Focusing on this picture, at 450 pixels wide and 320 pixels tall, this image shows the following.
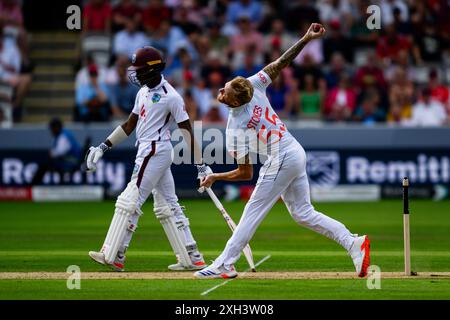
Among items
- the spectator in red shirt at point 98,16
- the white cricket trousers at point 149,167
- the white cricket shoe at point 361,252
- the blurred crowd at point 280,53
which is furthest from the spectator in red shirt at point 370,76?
the white cricket shoe at point 361,252

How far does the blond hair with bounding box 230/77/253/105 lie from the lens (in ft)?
31.3

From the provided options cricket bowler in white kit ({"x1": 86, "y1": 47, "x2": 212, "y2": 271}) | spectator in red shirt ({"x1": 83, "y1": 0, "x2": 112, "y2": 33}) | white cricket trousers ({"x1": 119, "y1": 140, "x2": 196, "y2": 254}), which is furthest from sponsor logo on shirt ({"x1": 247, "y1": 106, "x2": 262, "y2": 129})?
spectator in red shirt ({"x1": 83, "y1": 0, "x2": 112, "y2": 33})

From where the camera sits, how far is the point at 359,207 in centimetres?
1936

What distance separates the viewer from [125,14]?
23.4 m

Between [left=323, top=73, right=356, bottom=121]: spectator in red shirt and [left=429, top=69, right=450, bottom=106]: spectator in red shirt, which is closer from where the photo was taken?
[left=323, top=73, right=356, bottom=121]: spectator in red shirt

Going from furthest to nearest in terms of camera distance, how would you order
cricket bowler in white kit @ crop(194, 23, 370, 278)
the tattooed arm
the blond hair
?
the tattooed arm, cricket bowler in white kit @ crop(194, 23, 370, 278), the blond hair

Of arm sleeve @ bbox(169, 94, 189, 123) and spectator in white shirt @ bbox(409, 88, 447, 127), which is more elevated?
arm sleeve @ bbox(169, 94, 189, 123)

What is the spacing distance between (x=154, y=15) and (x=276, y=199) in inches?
553

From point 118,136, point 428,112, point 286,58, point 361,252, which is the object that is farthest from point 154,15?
point 361,252

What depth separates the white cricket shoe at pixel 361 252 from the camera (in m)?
9.87

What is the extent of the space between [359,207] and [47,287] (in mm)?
10811

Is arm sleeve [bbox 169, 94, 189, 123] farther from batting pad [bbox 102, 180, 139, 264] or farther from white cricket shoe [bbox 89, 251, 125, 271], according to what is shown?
white cricket shoe [bbox 89, 251, 125, 271]

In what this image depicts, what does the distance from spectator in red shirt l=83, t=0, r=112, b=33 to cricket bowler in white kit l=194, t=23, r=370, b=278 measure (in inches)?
536

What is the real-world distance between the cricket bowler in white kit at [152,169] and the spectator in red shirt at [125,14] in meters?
12.4
